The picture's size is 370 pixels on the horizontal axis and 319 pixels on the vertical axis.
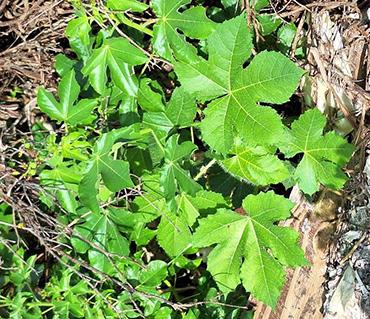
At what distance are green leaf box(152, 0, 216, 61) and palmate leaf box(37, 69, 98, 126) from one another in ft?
0.82

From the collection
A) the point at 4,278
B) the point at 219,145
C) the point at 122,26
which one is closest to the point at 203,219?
the point at 219,145

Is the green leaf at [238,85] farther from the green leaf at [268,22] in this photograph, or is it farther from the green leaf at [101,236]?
the green leaf at [101,236]

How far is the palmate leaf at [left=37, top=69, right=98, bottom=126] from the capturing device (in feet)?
5.27

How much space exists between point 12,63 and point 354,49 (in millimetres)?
1004

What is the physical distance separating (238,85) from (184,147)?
20 cm

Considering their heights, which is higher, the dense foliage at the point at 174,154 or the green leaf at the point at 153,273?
the dense foliage at the point at 174,154

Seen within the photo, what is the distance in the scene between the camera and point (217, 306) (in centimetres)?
194

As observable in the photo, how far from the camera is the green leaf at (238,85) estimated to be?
1.40m

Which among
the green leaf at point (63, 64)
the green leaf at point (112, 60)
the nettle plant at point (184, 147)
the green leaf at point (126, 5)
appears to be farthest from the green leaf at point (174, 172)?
the green leaf at point (63, 64)

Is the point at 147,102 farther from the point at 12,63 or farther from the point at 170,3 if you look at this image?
the point at 12,63

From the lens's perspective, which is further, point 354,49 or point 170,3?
point 354,49

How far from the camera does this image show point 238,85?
4.72ft

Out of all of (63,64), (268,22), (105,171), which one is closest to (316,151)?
(268,22)

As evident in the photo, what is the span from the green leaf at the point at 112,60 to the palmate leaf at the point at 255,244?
16.8 inches
